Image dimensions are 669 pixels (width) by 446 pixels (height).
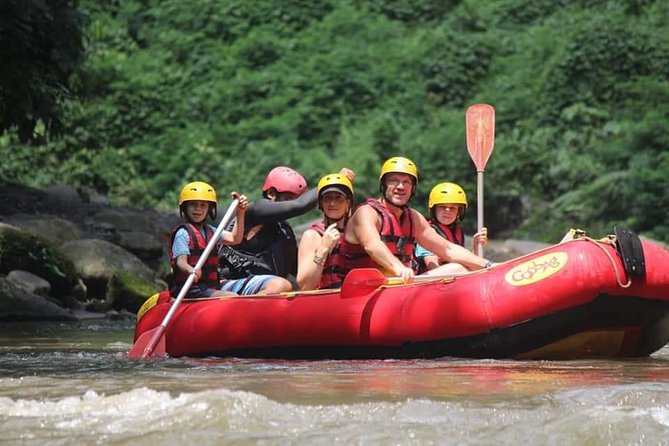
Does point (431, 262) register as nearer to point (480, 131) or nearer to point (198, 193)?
point (480, 131)

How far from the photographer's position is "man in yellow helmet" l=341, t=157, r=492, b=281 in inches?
301

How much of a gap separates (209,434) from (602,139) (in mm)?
16750

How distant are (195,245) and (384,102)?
592 inches

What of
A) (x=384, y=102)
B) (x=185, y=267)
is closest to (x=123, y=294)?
(x=185, y=267)

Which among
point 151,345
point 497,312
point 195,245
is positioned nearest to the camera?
point 497,312

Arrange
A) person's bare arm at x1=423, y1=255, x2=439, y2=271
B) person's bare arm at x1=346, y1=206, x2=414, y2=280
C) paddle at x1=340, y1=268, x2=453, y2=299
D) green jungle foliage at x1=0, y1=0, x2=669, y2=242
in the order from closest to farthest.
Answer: paddle at x1=340, y1=268, x2=453, y2=299 → person's bare arm at x1=346, y1=206, x2=414, y2=280 → person's bare arm at x1=423, y1=255, x2=439, y2=271 → green jungle foliage at x1=0, y1=0, x2=669, y2=242

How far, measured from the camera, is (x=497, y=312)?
702 cm

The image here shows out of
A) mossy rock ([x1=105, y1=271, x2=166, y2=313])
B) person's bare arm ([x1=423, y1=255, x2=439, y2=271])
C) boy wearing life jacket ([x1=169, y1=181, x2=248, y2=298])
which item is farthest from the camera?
mossy rock ([x1=105, y1=271, x2=166, y2=313])

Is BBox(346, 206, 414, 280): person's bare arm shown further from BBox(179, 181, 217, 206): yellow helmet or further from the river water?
BBox(179, 181, 217, 206): yellow helmet

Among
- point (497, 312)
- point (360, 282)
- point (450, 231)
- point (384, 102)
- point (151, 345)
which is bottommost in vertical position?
point (151, 345)

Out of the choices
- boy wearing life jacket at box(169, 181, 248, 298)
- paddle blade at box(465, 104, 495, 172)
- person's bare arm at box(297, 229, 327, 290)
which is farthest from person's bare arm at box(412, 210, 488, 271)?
boy wearing life jacket at box(169, 181, 248, 298)

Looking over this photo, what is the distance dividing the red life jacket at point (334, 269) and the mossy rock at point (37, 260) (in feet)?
17.3

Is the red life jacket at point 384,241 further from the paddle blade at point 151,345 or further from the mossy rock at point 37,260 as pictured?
the mossy rock at point 37,260

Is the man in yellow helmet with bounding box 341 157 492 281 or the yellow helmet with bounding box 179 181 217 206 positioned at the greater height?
the yellow helmet with bounding box 179 181 217 206
